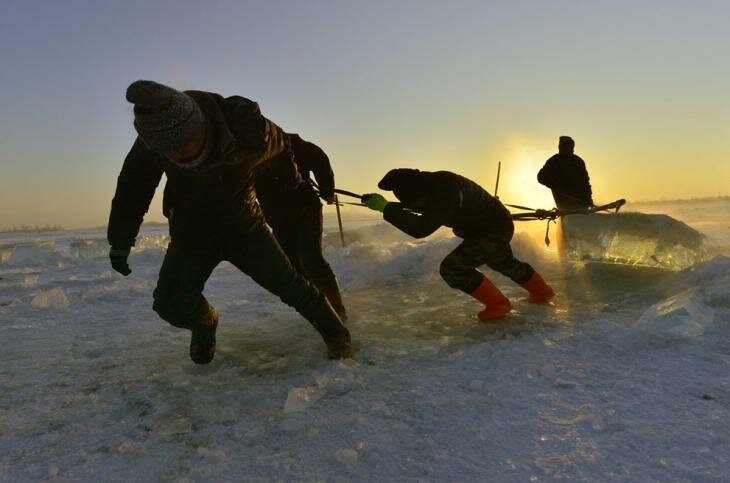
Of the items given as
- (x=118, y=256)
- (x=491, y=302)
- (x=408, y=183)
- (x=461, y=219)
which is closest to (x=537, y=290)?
(x=491, y=302)

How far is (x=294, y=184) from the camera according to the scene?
11.9ft

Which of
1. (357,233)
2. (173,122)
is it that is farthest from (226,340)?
(357,233)

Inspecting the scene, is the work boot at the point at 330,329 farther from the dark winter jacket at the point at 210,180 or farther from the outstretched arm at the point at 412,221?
the outstretched arm at the point at 412,221

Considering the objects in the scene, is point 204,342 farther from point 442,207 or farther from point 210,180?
point 442,207

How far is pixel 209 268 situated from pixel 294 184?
3.50 ft

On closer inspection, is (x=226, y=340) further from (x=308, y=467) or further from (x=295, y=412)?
(x=308, y=467)

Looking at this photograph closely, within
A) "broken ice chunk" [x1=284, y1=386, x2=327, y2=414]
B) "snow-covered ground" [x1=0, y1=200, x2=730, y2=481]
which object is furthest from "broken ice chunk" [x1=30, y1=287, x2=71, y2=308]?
"broken ice chunk" [x1=284, y1=386, x2=327, y2=414]

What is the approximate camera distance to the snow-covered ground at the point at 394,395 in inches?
68.1

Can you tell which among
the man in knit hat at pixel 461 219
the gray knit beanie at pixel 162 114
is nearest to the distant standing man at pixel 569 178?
the man in knit hat at pixel 461 219

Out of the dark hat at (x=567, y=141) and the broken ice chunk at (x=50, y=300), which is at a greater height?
the dark hat at (x=567, y=141)

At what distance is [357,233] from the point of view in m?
11.5

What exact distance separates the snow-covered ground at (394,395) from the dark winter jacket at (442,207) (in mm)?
740

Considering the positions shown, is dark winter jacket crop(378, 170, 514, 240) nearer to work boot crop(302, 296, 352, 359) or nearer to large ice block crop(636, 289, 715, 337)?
work boot crop(302, 296, 352, 359)

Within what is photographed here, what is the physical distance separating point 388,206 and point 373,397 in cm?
163
